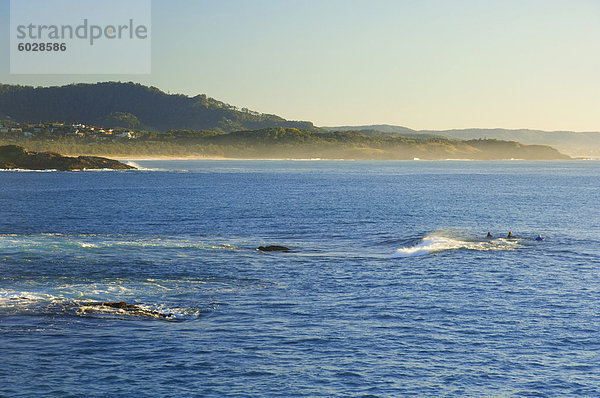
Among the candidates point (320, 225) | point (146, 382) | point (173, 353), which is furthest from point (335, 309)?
point (320, 225)

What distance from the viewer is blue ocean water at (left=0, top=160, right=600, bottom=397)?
27.0m

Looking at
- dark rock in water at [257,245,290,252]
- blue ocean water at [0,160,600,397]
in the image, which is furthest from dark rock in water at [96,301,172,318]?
dark rock in water at [257,245,290,252]

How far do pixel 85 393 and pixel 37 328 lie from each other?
32.3ft

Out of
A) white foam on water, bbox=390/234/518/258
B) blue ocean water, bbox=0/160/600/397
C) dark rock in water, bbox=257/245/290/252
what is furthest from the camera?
dark rock in water, bbox=257/245/290/252

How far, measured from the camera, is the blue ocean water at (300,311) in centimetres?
2695

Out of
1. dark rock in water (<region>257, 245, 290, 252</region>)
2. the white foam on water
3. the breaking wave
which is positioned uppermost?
the white foam on water

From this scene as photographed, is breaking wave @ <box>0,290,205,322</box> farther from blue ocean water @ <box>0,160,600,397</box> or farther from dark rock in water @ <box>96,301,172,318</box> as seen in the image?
blue ocean water @ <box>0,160,600,397</box>

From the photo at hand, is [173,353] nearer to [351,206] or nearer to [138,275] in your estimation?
[138,275]

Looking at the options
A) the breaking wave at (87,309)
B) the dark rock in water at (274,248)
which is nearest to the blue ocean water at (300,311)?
the breaking wave at (87,309)

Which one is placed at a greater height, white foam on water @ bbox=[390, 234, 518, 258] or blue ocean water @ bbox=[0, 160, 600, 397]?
white foam on water @ bbox=[390, 234, 518, 258]

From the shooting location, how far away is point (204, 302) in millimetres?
38938

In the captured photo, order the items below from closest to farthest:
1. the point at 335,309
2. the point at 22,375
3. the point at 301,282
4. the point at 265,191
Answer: the point at 22,375 < the point at 335,309 < the point at 301,282 < the point at 265,191

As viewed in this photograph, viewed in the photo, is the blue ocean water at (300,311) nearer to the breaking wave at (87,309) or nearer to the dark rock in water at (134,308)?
the breaking wave at (87,309)

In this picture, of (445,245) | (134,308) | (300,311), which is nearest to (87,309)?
(134,308)
